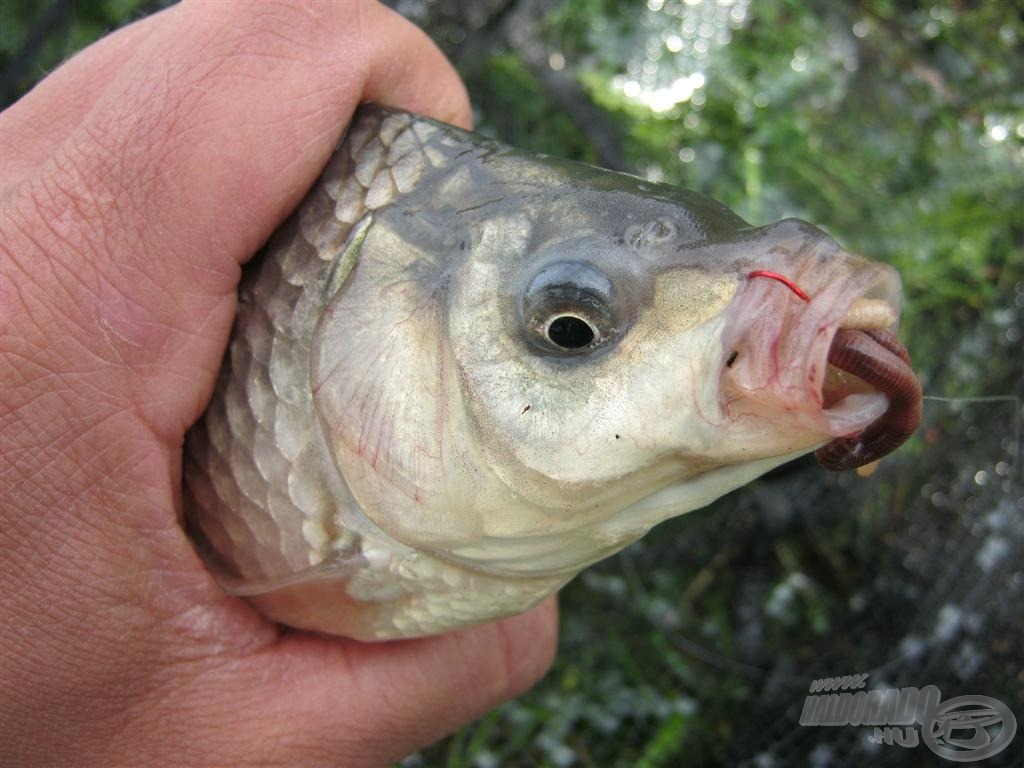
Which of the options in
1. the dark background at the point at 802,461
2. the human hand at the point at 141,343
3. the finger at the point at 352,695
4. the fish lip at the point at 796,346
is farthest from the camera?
the dark background at the point at 802,461

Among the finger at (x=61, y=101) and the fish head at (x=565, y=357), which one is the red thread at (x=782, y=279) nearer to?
the fish head at (x=565, y=357)

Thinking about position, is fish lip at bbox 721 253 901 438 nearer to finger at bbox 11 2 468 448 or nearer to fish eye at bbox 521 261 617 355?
fish eye at bbox 521 261 617 355

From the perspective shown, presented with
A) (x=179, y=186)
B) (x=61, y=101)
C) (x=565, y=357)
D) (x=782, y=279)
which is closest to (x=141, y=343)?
(x=179, y=186)

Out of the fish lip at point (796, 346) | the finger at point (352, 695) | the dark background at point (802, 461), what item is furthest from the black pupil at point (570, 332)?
the dark background at point (802, 461)

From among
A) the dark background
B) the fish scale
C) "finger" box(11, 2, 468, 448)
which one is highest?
"finger" box(11, 2, 468, 448)

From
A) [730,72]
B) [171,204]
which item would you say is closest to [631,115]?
[730,72]

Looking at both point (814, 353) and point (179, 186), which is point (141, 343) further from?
point (814, 353)

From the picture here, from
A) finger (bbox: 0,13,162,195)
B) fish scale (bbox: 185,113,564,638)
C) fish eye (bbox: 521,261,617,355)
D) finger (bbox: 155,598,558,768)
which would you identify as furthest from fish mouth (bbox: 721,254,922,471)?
finger (bbox: 0,13,162,195)
